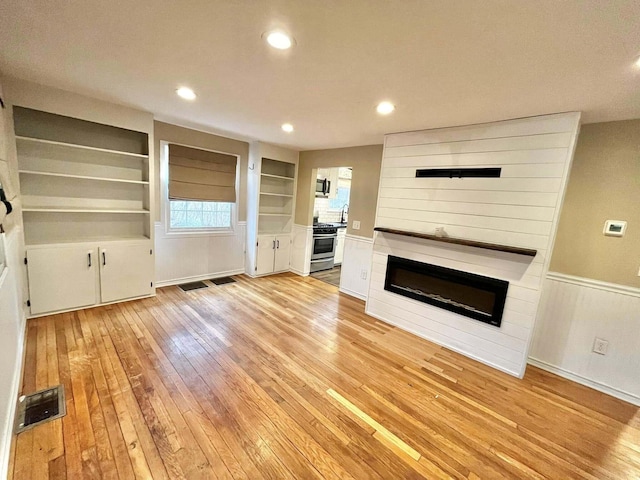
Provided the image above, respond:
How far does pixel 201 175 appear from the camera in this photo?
14.0 ft

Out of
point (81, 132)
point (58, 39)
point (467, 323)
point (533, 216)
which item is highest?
point (58, 39)

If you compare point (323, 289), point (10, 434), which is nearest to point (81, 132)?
point (10, 434)

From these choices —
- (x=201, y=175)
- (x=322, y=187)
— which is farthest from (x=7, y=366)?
(x=322, y=187)

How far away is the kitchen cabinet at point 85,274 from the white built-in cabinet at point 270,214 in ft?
5.72

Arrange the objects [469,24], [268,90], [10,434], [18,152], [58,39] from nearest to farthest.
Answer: [469,24] < [10,434] < [58,39] < [268,90] < [18,152]

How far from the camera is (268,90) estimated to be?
89.3 inches

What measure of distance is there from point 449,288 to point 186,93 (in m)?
3.39

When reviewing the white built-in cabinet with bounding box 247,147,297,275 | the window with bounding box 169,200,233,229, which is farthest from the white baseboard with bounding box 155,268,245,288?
the window with bounding box 169,200,233,229

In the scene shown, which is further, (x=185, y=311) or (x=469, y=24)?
(x=185, y=311)

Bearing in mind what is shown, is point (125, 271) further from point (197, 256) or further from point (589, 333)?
point (589, 333)

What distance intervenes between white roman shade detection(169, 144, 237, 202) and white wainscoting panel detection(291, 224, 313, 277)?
1376mm

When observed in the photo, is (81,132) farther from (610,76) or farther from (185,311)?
(610,76)

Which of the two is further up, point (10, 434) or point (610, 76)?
point (610, 76)

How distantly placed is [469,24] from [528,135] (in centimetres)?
164
